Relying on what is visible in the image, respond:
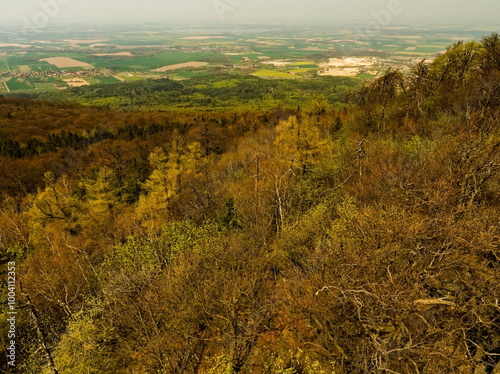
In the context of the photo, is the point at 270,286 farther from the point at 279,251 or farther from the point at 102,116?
the point at 102,116

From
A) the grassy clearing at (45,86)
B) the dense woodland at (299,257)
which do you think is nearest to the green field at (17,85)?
the grassy clearing at (45,86)

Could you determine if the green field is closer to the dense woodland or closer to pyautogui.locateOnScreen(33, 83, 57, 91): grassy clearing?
pyautogui.locateOnScreen(33, 83, 57, 91): grassy clearing

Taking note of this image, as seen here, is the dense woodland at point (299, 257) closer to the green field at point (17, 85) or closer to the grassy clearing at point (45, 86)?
the grassy clearing at point (45, 86)

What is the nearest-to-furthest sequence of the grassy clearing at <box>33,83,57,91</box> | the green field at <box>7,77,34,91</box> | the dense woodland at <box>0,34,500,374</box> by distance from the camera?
1. the dense woodland at <box>0,34,500,374</box>
2. the green field at <box>7,77,34,91</box>
3. the grassy clearing at <box>33,83,57,91</box>

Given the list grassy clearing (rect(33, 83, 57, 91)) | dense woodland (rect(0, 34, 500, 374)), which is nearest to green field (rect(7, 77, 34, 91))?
grassy clearing (rect(33, 83, 57, 91))

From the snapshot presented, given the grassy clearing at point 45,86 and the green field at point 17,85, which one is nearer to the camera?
the green field at point 17,85

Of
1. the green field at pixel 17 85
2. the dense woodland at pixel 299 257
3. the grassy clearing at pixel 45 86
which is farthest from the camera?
the grassy clearing at pixel 45 86

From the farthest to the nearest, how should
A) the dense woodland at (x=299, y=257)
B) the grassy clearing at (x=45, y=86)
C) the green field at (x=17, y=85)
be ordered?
the grassy clearing at (x=45, y=86) → the green field at (x=17, y=85) → the dense woodland at (x=299, y=257)

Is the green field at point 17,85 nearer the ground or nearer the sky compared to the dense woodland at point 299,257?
nearer the sky

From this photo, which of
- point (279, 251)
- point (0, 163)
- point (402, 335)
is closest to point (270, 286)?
point (279, 251)

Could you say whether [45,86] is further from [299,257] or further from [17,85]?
[299,257]
